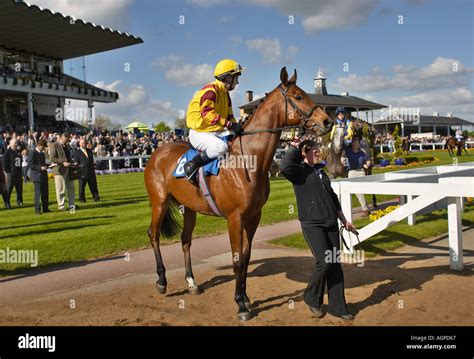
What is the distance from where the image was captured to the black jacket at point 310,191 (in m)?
4.33

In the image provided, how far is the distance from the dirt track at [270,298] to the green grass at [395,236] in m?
0.64

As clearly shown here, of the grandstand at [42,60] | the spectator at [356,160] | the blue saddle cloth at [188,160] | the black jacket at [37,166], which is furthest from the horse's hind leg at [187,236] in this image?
the grandstand at [42,60]

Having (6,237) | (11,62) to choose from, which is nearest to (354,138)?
(6,237)

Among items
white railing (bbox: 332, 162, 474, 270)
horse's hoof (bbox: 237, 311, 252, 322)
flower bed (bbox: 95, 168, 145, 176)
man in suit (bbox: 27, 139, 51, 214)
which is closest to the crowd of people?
man in suit (bbox: 27, 139, 51, 214)

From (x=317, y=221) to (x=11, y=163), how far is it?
11447 mm

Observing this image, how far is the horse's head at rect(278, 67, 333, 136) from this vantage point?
4.29 m

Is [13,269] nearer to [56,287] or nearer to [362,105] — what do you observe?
[56,287]

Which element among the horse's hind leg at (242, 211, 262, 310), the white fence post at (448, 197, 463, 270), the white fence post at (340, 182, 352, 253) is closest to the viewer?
the horse's hind leg at (242, 211, 262, 310)

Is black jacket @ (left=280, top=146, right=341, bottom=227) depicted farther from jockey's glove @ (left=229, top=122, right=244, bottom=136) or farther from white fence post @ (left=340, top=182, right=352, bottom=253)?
white fence post @ (left=340, top=182, right=352, bottom=253)

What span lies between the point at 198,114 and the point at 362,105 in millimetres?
48573

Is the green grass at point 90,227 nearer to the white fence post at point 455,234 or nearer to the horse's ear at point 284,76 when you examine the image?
the white fence post at point 455,234

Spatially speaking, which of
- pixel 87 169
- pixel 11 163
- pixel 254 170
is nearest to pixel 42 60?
pixel 11 163

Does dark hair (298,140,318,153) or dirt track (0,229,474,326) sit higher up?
dark hair (298,140,318,153)

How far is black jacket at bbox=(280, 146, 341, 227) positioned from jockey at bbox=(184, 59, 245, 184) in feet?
2.37
